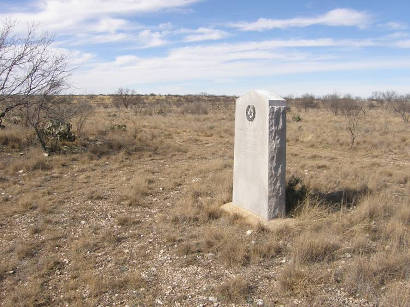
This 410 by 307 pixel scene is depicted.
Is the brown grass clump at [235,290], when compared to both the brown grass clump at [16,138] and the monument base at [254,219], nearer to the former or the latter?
the monument base at [254,219]

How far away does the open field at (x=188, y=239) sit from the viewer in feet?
12.4

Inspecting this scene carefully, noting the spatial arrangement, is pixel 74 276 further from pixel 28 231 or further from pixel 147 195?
pixel 147 195

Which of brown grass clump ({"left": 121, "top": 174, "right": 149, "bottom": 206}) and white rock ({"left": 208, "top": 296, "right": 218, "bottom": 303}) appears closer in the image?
white rock ({"left": 208, "top": 296, "right": 218, "bottom": 303})

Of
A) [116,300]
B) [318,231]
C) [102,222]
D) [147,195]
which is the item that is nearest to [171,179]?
[147,195]

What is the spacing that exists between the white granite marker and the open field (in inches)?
16.9

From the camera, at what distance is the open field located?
3791 millimetres

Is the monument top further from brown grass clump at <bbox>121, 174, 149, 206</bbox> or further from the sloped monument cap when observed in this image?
brown grass clump at <bbox>121, 174, 149, 206</bbox>

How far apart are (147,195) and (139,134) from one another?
25.6ft

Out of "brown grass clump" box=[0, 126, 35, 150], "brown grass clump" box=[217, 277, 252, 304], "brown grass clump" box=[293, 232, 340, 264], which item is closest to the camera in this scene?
"brown grass clump" box=[217, 277, 252, 304]

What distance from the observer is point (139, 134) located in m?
15.2

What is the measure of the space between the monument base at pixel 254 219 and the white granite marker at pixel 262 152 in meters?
0.07

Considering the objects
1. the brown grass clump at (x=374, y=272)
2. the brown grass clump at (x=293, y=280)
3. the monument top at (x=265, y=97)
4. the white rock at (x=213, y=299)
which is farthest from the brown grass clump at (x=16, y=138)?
the brown grass clump at (x=374, y=272)

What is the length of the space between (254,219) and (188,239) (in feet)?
3.76

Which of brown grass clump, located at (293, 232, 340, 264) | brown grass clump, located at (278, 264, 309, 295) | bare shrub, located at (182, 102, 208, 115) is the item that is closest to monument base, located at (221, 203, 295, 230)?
brown grass clump, located at (293, 232, 340, 264)
